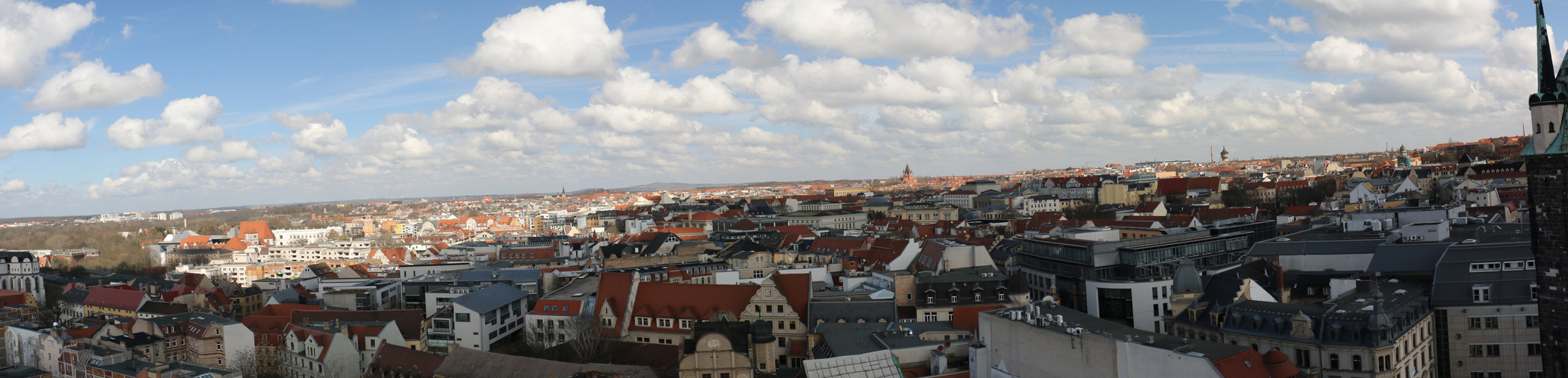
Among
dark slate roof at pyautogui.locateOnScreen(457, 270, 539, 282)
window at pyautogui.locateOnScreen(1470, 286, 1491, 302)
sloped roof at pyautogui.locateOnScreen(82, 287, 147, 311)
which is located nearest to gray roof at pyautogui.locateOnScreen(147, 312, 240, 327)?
sloped roof at pyautogui.locateOnScreen(82, 287, 147, 311)

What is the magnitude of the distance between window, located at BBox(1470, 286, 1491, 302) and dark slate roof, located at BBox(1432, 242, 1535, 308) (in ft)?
0.42

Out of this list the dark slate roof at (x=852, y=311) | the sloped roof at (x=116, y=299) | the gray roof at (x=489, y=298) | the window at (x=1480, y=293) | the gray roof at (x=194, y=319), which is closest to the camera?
the window at (x=1480, y=293)

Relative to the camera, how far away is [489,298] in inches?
2502

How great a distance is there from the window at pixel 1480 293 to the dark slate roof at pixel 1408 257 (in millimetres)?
6943

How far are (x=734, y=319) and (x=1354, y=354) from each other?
27.6 m

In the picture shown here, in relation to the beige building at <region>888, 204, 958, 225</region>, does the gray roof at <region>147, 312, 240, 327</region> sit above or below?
below

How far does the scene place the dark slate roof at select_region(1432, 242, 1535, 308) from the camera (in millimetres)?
41625

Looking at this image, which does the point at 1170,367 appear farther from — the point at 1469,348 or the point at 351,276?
the point at 351,276

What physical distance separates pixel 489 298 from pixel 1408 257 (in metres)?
52.8

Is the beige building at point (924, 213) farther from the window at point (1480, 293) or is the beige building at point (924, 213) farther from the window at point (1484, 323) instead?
the window at point (1484, 323)

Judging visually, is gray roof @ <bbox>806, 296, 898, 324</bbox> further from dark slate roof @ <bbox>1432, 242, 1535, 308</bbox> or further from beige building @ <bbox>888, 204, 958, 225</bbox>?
beige building @ <bbox>888, 204, 958, 225</bbox>

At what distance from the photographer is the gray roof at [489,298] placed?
61.4 metres

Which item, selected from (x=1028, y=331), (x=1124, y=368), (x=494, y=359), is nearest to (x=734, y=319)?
(x=494, y=359)

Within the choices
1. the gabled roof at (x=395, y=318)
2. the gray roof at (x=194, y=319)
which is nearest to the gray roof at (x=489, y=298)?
the gabled roof at (x=395, y=318)
